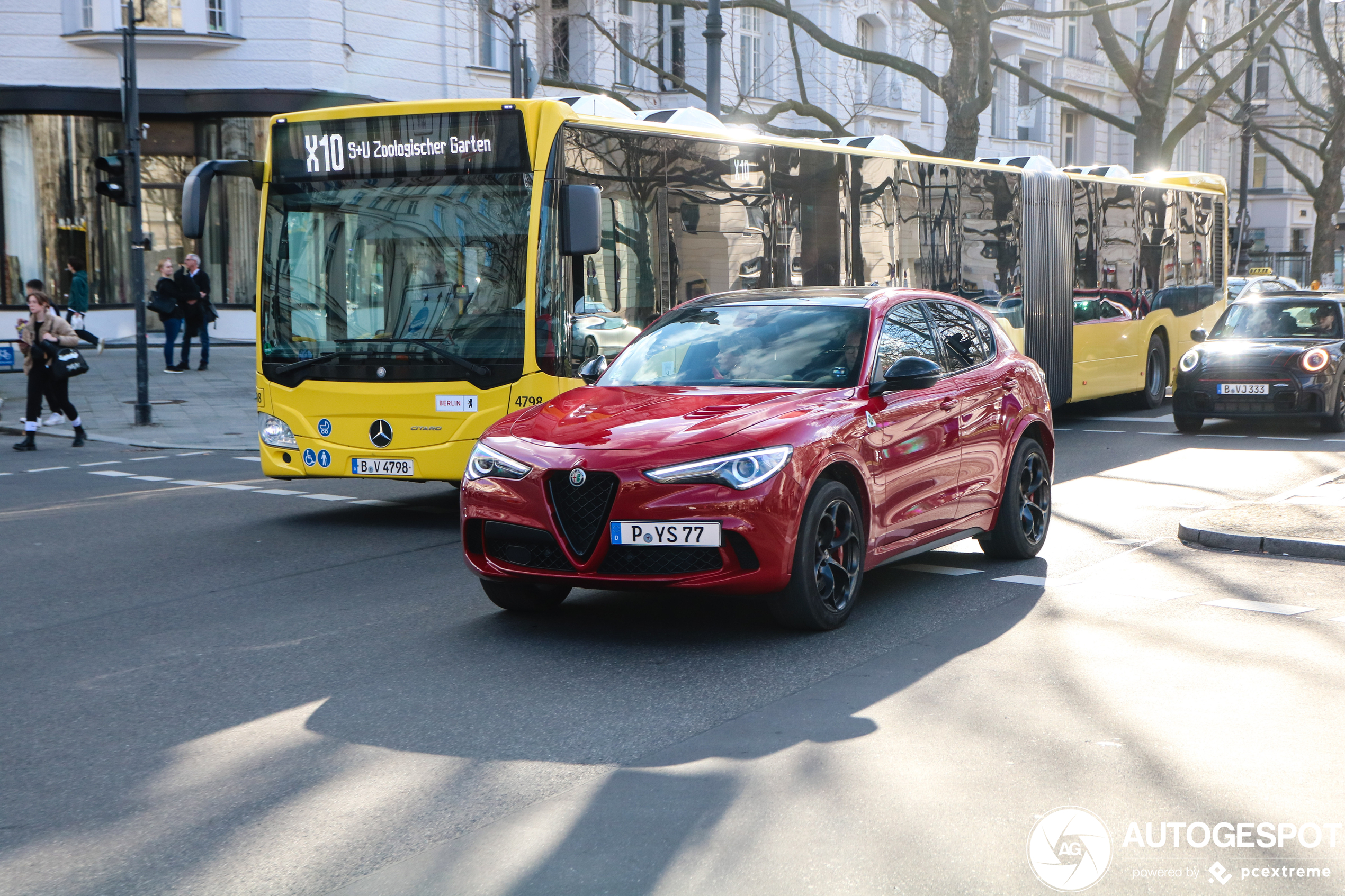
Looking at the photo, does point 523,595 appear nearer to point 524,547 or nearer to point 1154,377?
point 524,547

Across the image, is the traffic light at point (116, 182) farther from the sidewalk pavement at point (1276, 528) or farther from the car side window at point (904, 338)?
the sidewalk pavement at point (1276, 528)

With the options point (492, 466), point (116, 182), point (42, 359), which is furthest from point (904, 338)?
point (116, 182)

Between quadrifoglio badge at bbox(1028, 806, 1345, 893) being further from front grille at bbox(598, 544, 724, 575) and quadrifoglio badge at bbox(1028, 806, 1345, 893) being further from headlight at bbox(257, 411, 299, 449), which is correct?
headlight at bbox(257, 411, 299, 449)

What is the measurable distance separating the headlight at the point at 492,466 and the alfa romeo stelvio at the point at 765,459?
0.01m

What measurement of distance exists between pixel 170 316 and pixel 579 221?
1639 centimetres

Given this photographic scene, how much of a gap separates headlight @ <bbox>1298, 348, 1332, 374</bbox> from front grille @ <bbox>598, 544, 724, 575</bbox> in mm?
11648

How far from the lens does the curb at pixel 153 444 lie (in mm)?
16578

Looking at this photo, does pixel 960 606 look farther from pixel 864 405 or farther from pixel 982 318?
pixel 982 318

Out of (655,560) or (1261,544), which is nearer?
(655,560)

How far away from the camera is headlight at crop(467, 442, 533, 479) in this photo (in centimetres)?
665

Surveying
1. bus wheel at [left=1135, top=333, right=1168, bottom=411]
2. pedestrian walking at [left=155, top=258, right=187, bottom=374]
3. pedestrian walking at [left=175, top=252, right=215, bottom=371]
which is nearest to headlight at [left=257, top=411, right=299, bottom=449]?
bus wheel at [left=1135, top=333, right=1168, bottom=411]

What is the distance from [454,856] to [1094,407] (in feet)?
59.0

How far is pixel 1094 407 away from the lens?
20859 millimetres

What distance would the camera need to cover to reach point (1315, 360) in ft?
52.6
